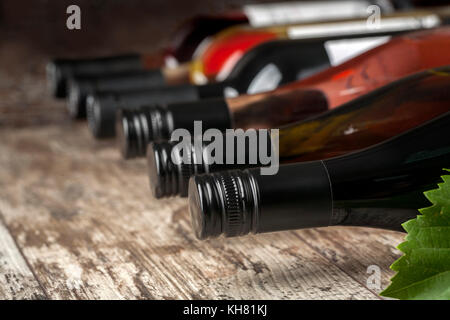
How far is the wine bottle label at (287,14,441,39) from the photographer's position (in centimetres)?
102

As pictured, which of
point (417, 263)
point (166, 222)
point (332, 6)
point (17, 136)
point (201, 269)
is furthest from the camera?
point (332, 6)

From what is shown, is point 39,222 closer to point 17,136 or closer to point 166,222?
point 166,222

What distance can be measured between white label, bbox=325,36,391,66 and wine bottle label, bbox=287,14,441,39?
5cm

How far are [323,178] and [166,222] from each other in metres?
0.24

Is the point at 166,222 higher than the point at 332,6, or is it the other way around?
the point at 332,6

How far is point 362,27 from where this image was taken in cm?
106

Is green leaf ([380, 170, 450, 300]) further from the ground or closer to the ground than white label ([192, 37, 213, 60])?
closer to the ground

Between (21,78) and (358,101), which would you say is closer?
(358,101)

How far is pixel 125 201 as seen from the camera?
0.81 meters

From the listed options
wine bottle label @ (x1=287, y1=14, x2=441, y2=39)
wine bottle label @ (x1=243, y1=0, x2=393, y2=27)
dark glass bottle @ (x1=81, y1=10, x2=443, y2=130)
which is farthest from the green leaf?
wine bottle label @ (x1=243, y1=0, x2=393, y2=27)

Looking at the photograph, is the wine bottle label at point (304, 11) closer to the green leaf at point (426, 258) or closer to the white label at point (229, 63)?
the white label at point (229, 63)

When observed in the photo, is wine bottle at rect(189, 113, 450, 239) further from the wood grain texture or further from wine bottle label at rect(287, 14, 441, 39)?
wine bottle label at rect(287, 14, 441, 39)

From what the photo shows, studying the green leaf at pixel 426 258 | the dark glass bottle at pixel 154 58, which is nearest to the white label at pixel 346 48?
the dark glass bottle at pixel 154 58

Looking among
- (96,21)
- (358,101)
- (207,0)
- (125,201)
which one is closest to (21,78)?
(96,21)
